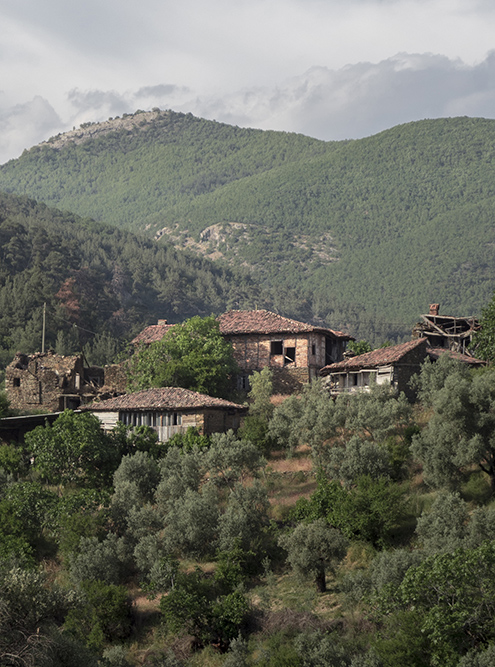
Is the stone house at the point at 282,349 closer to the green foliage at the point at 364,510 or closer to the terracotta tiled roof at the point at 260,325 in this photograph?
the terracotta tiled roof at the point at 260,325

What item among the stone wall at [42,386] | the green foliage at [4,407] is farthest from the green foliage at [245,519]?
the stone wall at [42,386]

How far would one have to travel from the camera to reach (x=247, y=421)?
51.4 m

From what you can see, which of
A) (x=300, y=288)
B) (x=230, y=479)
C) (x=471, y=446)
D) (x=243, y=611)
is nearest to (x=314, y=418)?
(x=230, y=479)

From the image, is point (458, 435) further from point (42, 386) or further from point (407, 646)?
point (42, 386)

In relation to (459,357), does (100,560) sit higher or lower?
lower

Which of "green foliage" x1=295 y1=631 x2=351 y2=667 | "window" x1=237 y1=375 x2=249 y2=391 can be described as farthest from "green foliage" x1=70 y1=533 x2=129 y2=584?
"window" x1=237 y1=375 x2=249 y2=391

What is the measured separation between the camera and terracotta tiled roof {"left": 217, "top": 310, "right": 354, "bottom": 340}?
63000 mm

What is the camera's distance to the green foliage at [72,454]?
48.0 metres

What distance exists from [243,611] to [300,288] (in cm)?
15482

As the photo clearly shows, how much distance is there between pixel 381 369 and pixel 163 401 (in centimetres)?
1322

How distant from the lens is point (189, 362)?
189 ft

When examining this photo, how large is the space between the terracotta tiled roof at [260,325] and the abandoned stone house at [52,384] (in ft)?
29.8

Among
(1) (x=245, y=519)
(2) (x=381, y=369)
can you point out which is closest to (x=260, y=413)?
(2) (x=381, y=369)

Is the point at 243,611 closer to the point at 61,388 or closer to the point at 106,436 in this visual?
the point at 106,436
